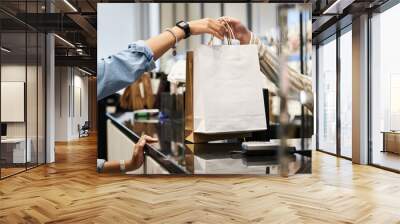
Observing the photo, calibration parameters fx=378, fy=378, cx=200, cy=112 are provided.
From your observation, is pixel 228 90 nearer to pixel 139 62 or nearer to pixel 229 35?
pixel 229 35

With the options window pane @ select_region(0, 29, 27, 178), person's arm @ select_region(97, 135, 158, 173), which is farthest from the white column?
person's arm @ select_region(97, 135, 158, 173)

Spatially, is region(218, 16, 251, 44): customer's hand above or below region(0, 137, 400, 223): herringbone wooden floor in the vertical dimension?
above

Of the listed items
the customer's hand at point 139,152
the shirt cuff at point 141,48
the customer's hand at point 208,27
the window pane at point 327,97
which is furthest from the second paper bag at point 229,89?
the window pane at point 327,97

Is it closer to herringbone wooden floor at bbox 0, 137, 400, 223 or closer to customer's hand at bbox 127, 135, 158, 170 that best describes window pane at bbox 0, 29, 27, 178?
herringbone wooden floor at bbox 0, 137, 400, 223

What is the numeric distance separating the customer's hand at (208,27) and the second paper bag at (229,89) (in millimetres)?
326

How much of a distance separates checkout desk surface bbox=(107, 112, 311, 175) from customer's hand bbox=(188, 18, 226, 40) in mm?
1115

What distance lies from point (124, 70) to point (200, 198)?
1.83 metres

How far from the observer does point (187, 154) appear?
4.71m

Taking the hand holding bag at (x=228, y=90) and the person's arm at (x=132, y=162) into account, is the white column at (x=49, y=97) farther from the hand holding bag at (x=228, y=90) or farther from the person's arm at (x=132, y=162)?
the hand holding bag at (x=228, y=90)

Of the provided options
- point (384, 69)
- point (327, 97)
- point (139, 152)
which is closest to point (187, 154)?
point (139, 152)

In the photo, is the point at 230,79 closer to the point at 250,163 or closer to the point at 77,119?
the point at 250,163

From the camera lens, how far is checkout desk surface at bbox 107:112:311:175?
464cm

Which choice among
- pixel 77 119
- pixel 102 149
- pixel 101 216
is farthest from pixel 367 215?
pixel 77 119

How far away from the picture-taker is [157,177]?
519cm
